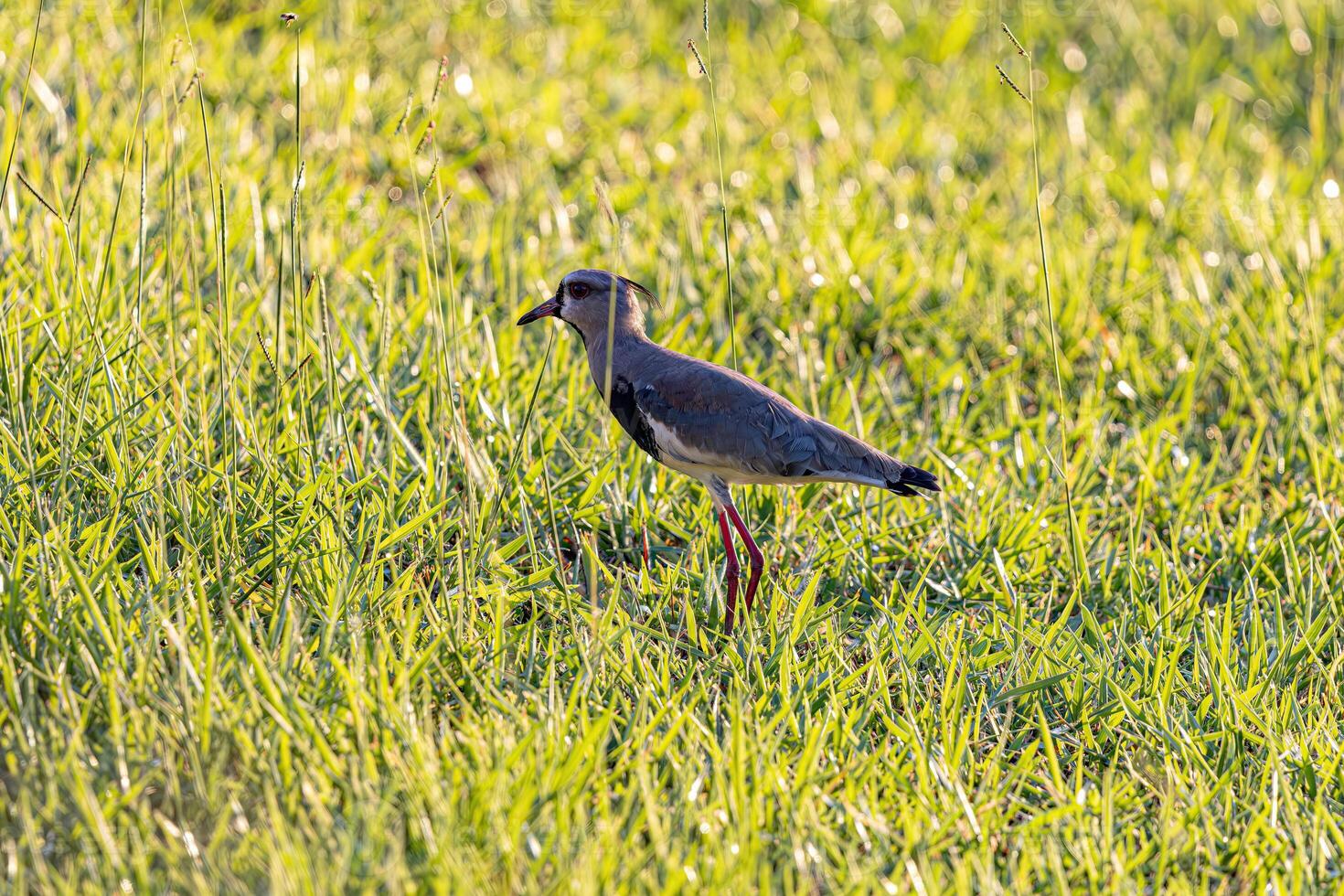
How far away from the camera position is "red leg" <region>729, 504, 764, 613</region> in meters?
3.68

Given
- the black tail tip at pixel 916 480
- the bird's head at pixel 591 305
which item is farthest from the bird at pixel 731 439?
the bird's head at pixel 591 305

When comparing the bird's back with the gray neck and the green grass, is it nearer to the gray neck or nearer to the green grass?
the gray neck

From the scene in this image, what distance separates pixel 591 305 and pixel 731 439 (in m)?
0.73

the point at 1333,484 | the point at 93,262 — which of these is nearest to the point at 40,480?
the point at 93,262

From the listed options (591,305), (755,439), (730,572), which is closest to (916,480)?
(755,439)

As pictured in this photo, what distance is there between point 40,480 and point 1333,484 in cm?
392

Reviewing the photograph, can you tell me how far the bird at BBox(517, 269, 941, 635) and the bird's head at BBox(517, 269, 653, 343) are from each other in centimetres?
22

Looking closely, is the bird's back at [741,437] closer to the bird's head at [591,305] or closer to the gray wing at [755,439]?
the gray wing at [755,439]

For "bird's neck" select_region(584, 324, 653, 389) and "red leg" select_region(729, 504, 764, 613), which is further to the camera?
"bird's neck" select_region(584, 324, 653, 389)

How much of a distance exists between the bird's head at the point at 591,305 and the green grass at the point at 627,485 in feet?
1.06

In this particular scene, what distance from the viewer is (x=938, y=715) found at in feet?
10.9

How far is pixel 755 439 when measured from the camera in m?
3.68

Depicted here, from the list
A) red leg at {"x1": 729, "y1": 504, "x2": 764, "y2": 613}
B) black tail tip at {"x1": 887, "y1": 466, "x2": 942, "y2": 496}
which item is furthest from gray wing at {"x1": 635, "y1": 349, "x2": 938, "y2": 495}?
red leg at {"x1": 729, "y1": 504, "x2": 764, "y2": 613}

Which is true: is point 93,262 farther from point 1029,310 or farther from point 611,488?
point 1029,310
